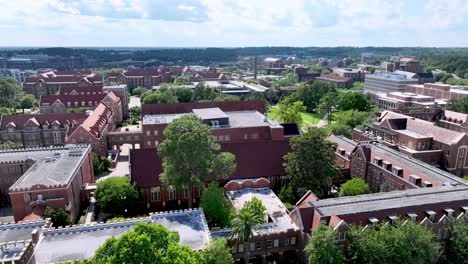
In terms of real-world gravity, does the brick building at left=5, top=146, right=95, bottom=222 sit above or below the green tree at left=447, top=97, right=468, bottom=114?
below

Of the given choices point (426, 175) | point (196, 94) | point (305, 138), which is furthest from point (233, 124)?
point (196, 94)

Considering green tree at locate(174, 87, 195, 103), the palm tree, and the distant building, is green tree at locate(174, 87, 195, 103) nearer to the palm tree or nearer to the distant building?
the distant building

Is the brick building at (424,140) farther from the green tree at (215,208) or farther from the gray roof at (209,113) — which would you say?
the green tree at (215,208)

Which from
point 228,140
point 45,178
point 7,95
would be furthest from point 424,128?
point 7,95

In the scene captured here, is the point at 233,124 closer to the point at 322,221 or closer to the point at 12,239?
the point at 322,221

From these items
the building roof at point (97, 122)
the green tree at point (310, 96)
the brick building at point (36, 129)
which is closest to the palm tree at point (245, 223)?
the building roof at point (97, 122)

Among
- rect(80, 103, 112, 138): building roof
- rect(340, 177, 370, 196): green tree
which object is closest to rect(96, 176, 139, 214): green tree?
rect(80, 103, 112, 138): building roof
